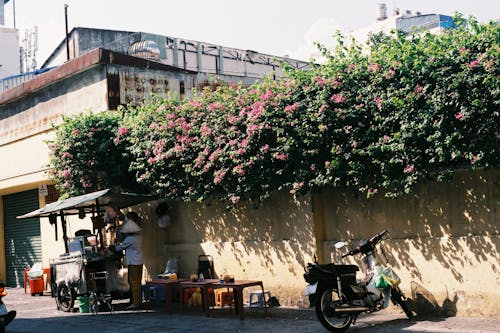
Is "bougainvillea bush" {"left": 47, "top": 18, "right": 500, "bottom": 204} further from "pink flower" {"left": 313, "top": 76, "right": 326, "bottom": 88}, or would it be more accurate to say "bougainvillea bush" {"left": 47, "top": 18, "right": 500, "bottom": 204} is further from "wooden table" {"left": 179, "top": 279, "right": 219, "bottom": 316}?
"wooden table" {"left": 179, "top": 279, "right": 219, "bottom": 316}

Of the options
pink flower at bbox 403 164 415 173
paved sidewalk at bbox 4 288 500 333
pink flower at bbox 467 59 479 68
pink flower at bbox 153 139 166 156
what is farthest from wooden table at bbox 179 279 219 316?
pink flower at bbox 467 59 479 68

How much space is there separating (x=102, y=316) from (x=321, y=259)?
4.12 meters

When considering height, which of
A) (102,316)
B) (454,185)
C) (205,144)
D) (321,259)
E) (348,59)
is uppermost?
→ (348,59)

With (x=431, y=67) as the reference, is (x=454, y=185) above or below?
below

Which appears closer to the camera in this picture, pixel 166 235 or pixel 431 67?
pixel 431 67

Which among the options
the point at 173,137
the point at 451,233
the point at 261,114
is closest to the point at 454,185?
the point at 451,233

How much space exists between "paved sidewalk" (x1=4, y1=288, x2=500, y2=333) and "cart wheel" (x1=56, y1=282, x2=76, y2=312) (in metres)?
0.19

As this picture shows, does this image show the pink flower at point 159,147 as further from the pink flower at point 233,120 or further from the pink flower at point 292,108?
the pink flower at point 292,108

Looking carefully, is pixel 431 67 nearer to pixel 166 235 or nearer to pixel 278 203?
pixel 278 203

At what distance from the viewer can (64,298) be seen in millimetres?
14227

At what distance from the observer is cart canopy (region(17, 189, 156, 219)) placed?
1348 centimetres

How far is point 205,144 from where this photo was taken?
12.7 m

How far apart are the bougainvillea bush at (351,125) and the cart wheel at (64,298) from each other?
9.06 ft

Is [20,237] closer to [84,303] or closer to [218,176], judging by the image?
[84,303]
